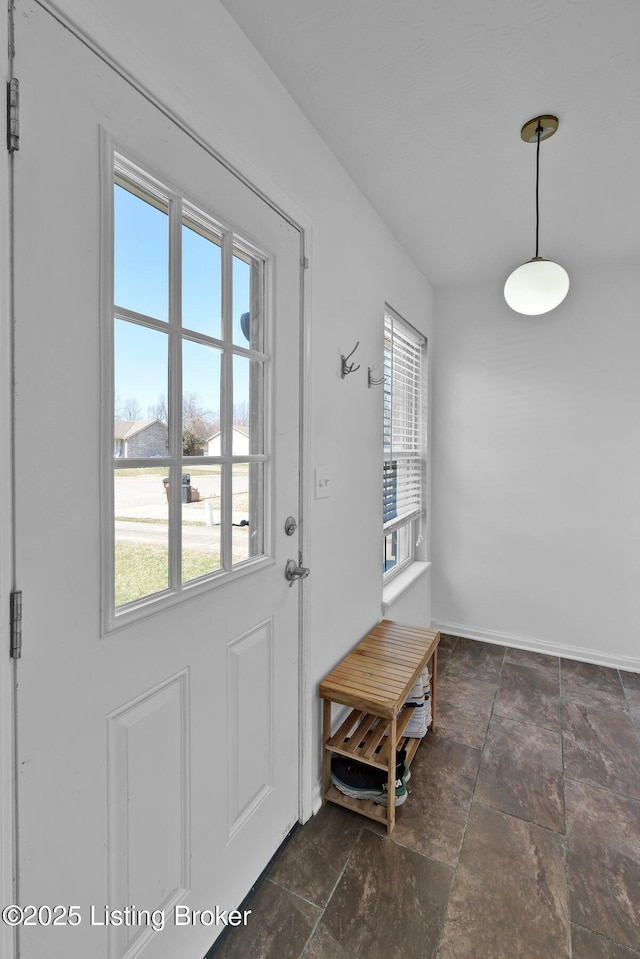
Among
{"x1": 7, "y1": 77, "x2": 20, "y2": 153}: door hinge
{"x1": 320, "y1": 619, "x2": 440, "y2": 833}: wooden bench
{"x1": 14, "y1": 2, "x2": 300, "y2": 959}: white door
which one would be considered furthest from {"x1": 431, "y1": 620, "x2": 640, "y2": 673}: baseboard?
{"x1": 7, "y1": 77, "x2": 20, "y2": 153}: door hinge

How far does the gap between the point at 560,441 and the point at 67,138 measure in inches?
116

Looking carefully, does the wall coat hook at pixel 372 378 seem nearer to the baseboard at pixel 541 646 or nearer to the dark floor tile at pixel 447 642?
the dark floor tile at pixel 447 642

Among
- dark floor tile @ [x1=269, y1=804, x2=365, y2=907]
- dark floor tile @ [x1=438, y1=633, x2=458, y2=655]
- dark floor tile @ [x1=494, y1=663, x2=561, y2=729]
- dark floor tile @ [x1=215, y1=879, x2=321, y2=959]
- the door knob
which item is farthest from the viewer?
dark floor tile @ [x1=438, y1=633, x2=458, y2=655]

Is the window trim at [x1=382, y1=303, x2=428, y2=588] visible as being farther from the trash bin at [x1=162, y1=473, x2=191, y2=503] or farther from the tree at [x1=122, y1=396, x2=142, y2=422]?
the tree at [x1=122, y1=396, x2=142, y2=422]

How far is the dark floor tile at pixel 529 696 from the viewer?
7.48 ft

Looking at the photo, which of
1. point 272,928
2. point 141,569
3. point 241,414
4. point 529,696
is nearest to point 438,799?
point 272,928

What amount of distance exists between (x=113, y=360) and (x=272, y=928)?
1.55 m

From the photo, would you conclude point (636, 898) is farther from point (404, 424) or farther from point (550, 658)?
point (404, 424)

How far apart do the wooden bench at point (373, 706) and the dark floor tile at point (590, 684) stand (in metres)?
1.13

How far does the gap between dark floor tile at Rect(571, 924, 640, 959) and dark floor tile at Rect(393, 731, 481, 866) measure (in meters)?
0.35

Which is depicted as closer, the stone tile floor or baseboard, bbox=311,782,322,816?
the stone tile floor

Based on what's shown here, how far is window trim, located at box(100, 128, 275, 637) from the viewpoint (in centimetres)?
88

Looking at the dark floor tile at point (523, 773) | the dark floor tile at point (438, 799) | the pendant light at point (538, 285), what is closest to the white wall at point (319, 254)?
the dark floor tile at point (438, 799)

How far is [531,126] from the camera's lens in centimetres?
160
